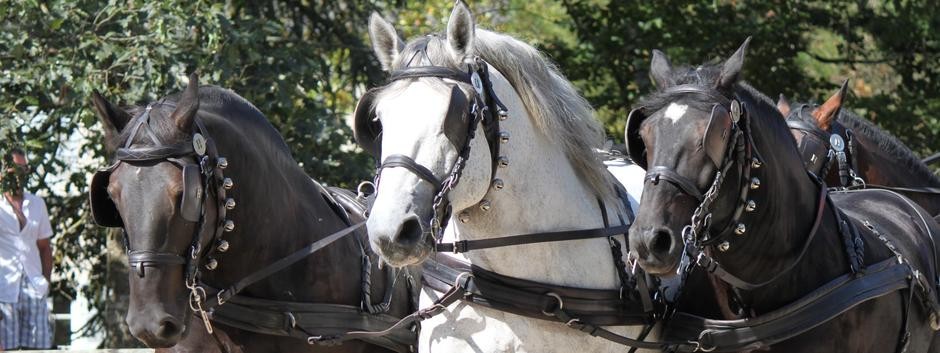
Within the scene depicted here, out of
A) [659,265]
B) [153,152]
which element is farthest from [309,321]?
[659,265]

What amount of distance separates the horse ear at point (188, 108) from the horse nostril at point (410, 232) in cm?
106

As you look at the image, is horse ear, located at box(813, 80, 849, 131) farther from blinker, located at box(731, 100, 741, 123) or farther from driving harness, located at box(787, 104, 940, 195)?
blinker, located at box(731, 100, 741, 123)

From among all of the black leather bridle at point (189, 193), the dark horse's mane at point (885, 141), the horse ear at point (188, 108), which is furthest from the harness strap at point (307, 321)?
the dark horse's mane at point (885, 141)

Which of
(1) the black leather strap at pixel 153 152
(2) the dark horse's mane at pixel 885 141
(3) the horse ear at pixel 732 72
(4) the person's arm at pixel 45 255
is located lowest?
(4) the person's arm at pixel 45 255

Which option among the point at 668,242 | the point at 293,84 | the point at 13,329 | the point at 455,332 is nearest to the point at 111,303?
the point at 13,329

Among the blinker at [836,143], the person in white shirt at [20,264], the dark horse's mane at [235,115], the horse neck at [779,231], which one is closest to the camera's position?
the horse neck at [779,231]

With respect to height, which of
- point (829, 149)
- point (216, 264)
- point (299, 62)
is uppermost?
point (829, 149)

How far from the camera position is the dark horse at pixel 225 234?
4.07 m

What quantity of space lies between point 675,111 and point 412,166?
2.70 ft

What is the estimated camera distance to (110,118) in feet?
14.3

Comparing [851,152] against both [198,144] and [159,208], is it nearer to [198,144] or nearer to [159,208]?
[198,144]

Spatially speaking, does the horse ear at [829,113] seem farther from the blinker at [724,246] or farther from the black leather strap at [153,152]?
the black leather strap at [153,152]

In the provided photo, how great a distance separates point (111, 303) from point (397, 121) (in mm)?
5659

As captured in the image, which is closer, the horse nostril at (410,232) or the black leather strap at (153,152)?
the horse nostril at (410,232)
